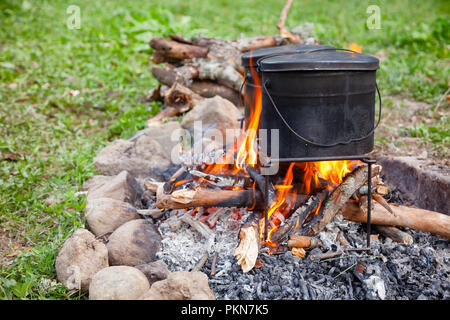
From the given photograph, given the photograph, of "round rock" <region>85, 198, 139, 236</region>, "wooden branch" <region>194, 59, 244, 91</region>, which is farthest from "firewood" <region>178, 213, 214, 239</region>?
"wooden branch" <region>194, 59, 244, 91</region>

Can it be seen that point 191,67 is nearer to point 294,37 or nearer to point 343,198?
point 294,37

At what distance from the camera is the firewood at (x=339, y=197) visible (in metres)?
2.76

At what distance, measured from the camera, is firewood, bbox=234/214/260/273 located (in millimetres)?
2548

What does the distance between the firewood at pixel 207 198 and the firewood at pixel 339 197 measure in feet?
1.29

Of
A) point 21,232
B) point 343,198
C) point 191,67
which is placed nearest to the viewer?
point 343,198

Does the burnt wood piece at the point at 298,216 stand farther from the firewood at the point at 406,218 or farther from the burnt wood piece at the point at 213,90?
the burnt wood piece at the point at 213,90

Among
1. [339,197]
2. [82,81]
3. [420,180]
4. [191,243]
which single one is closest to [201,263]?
[191,243]

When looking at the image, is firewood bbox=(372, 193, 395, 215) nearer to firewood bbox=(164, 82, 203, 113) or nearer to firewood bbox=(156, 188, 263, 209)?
firewood bbox=(156, 188, 263, 209)

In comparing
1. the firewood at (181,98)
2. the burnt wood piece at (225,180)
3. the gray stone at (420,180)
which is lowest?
the gray stone at (420,180)

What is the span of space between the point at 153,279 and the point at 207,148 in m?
1.47

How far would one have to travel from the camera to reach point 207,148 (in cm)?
372

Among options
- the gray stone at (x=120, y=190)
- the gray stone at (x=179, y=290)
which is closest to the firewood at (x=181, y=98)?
the gray stone at (x=120, y=190)

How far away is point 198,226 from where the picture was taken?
2.95 meters
